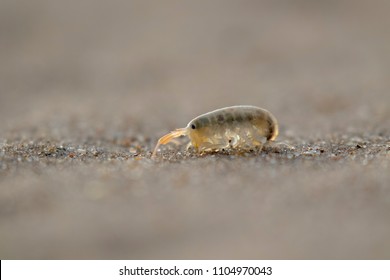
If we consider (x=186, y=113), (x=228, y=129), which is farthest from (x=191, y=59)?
(x=228, y=129)

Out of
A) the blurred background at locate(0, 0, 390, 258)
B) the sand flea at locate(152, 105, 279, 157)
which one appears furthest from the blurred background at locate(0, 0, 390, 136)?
the sand flea at locate(152, 105, 279, 157)

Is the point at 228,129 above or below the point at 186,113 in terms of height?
below

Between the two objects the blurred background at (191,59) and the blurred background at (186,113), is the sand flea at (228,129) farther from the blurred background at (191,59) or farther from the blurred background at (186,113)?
the blurred background at (191,59)

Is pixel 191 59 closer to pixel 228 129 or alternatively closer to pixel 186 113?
pixel 186 113

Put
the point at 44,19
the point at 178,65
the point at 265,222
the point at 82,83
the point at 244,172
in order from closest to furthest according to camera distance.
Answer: the point at 265,222 → the point at 244,172 → the point at 82,83 → the point at 178,65 → the point at 44,19
